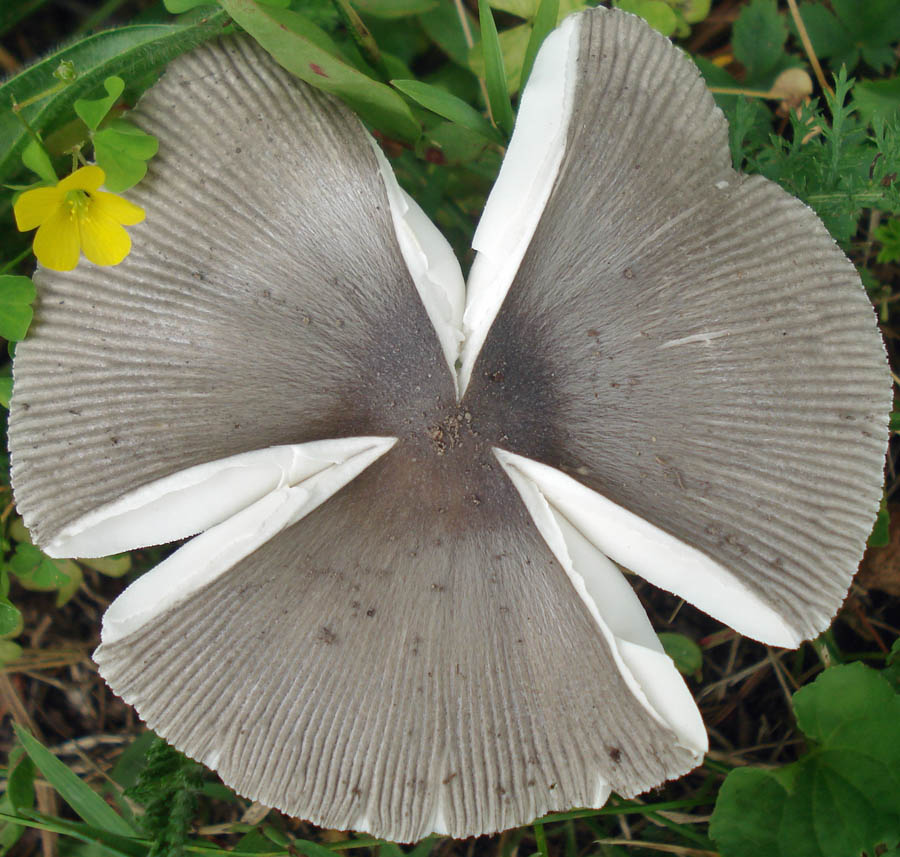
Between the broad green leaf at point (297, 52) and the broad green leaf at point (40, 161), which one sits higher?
the broad green leaf at point (297, 52)

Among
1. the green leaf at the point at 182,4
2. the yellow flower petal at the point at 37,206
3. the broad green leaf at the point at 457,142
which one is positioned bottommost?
the yellow flower petal at the point at 37,206

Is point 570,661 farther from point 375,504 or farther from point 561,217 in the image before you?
point 561,217

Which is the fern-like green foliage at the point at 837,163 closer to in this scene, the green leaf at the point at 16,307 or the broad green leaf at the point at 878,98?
the broad green leaf at the point at 878,98

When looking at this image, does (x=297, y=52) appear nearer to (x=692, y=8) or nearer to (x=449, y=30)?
(x=449, y=30)

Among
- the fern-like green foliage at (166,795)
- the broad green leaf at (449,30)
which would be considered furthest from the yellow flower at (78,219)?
the fern-like green foliage at (166,795)

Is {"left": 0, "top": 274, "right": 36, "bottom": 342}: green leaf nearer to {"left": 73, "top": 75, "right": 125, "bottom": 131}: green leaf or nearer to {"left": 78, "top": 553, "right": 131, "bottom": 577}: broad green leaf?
{"left": 73, "top": 75, "right": 125, "bottom": 131}: green leaf

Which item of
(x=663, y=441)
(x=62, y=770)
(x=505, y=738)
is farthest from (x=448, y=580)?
(x=62, y=770)

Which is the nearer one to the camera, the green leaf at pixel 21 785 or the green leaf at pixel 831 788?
the green leaf at pixel 831 788
